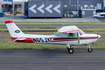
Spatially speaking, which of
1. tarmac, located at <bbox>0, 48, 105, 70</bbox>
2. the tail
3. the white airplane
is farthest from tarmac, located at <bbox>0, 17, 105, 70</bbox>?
the tail

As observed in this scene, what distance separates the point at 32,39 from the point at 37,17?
39240mm

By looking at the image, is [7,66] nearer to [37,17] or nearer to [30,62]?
[30,62]

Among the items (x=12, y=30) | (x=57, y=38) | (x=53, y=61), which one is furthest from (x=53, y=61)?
(x=12, y=30)

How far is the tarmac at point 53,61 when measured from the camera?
1063cm

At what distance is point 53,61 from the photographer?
11984mm

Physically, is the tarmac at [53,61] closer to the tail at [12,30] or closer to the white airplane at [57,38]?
the white airplane at [57,38]

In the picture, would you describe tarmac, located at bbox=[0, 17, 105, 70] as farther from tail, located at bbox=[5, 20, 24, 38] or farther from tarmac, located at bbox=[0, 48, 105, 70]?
tail, located at bbox=[5, 20, 24, 38]

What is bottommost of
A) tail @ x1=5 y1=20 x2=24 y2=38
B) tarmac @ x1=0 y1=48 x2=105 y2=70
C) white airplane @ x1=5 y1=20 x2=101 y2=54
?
tarmac @ x1=0 y1=48 x2=105 y2=70

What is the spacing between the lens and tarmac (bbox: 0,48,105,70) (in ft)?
34.9

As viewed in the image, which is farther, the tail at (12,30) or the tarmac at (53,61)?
the tail at (12,30)

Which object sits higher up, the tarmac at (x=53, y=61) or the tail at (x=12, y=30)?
the tail at (x=12, y=30)

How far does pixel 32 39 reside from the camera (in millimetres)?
14586

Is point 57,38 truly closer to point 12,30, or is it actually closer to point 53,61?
point 53,61

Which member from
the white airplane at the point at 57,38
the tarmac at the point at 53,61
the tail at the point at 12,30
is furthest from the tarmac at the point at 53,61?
the tail at the point at 12,30
